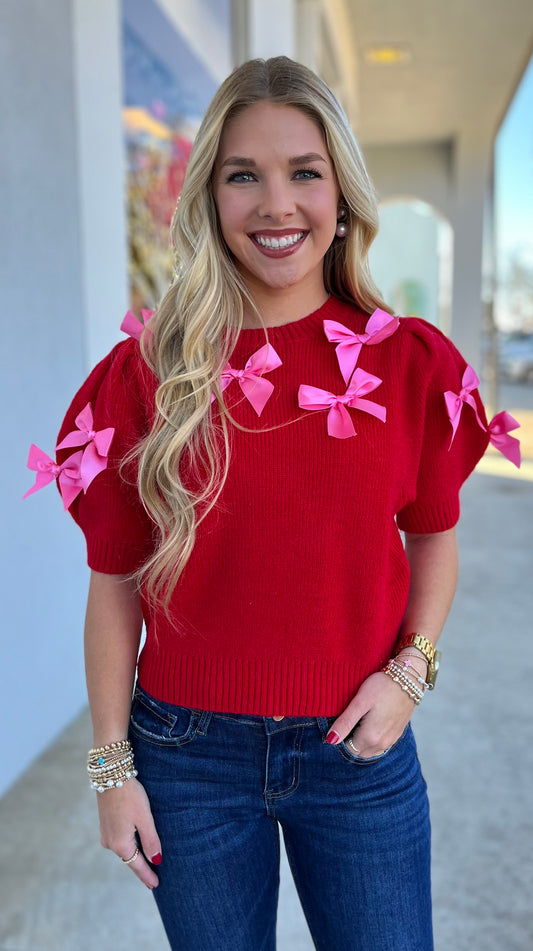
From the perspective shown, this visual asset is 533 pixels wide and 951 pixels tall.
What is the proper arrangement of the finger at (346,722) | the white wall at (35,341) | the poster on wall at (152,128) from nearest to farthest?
the finger at (346,722) → the white wall at (35,341) → the poster on wall at (152,128)

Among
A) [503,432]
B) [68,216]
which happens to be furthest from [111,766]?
[68,216]

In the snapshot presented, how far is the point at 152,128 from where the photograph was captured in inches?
122

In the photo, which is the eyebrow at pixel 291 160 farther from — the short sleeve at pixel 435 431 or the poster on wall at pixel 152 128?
the poster on wall at pixel 152 128

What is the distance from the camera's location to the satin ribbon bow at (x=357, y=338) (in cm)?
105

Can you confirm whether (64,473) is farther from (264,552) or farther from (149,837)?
(149,837)

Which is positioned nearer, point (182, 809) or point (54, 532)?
point (182, 809)

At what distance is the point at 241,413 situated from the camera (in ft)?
3.44

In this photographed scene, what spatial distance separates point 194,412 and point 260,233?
0.25m

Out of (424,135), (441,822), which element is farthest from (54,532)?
(424,135)

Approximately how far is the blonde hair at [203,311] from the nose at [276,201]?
0.30ft

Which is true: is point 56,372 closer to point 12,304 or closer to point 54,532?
point 12,304

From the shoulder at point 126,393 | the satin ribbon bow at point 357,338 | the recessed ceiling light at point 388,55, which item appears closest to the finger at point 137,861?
the shoulder at point 126,393

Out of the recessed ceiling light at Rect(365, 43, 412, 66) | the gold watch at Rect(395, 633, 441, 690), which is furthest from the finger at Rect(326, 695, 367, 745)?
the recessed ceiling light at Rect(365, 43, 412, 66)

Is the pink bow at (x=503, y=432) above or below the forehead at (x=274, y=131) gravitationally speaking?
below
